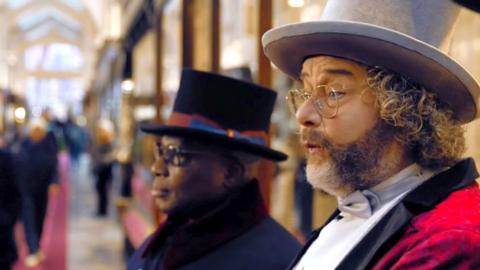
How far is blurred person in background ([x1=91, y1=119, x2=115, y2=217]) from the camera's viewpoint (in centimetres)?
1192

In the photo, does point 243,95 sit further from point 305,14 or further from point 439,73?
point 439,73

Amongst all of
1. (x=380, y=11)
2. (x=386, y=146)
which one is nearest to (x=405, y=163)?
(x=386, y=146)

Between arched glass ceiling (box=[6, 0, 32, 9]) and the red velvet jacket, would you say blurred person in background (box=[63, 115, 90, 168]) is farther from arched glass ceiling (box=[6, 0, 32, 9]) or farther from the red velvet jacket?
the red velvet jacket

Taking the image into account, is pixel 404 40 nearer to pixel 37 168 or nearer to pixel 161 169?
pixel 161 169

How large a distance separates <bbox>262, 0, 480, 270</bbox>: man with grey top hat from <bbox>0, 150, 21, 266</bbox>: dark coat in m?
3.58

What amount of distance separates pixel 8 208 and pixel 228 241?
9.91 feet

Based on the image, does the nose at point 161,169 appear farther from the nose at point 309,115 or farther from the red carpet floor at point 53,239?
the red carpet floor at point 53,239

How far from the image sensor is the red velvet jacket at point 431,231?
4.15 ft

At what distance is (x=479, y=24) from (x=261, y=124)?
81 centimetres

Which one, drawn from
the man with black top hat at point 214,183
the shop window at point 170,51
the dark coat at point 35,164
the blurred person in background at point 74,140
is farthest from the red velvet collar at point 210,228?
the blurred person in background at point 74,140

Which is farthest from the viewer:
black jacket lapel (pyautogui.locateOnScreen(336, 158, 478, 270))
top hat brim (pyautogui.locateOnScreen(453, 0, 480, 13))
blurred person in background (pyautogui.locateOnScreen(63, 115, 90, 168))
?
blurred person in background (pyautogui.locateOnScreen(63, 115, 90, 168))

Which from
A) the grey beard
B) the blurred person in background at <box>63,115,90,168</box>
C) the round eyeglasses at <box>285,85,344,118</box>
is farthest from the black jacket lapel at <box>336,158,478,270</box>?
the blurred person in background at <box>63,115,90,168</box>

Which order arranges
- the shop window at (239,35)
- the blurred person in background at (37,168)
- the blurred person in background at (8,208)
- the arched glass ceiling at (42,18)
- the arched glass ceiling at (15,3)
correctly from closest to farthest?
the shop window at (239,35)
the blurred person in background at (8,208)
the blurred person in background at (37,168)
the arched glass ceiling at (15,3)
the arched glass ceiling at (42,18)

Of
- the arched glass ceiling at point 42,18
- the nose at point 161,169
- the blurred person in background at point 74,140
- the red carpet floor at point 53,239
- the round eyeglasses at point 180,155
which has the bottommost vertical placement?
the blurred person in background at point 74,140
